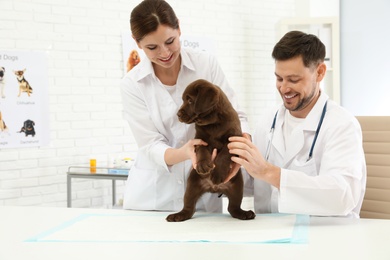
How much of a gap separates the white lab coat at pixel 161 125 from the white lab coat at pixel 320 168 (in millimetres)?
207

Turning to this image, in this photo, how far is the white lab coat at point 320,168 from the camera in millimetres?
1604

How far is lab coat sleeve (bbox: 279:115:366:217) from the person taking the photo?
1.60 metres

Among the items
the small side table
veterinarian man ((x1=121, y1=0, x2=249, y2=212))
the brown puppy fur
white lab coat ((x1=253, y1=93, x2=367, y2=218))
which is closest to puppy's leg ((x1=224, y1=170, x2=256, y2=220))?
white lab coat ((x1=253, y1=93, x2=367, y2=218))

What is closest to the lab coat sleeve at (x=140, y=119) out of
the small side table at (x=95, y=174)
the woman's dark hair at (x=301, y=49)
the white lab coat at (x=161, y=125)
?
the white lab coat at (x=161, y=125)

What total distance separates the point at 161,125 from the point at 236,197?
475 millimetres

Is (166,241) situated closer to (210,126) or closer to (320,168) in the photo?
(210,126)

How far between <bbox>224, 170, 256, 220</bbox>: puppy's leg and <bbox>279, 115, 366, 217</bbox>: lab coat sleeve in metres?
0.15

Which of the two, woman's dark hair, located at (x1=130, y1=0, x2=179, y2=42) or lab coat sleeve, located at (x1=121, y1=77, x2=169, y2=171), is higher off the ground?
woman's dark hair, located at (x1=130, y1=0, x2=179, y2=42)

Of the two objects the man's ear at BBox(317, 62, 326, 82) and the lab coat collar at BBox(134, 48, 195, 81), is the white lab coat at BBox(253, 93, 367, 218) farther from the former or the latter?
the lab coat collar at BBox(134, 48, 195, 81)

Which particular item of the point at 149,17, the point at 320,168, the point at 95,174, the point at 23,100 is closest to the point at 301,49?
the point at 320,168

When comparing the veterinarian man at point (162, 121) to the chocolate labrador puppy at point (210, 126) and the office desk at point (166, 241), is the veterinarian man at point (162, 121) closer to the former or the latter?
the office desk at point (166, 241)

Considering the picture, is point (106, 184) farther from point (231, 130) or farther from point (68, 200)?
A: point (231, 130)

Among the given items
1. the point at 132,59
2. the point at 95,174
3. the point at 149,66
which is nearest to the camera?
the point at 149,66

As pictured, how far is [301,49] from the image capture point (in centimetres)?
182
